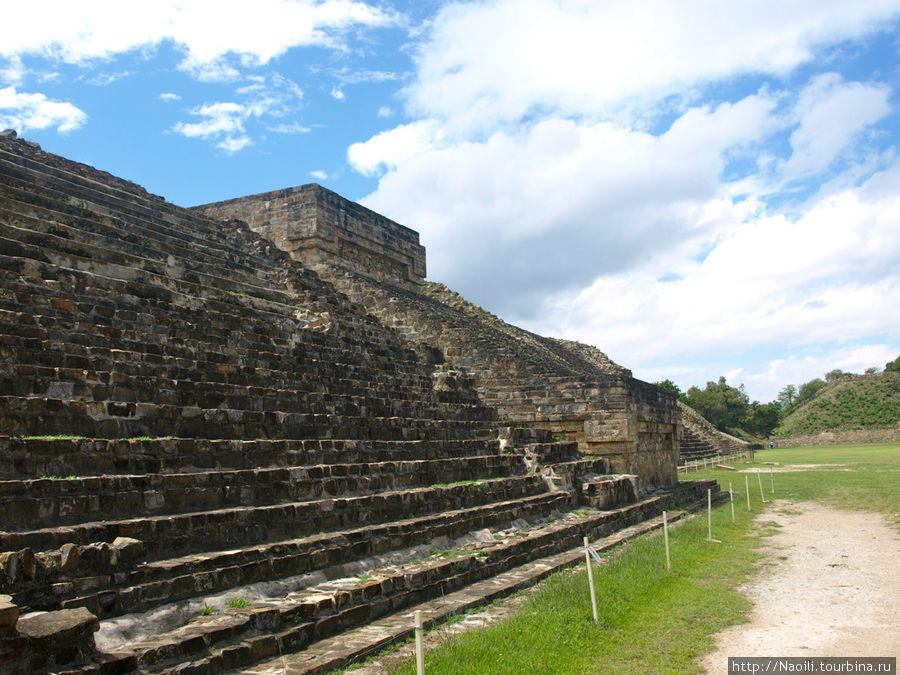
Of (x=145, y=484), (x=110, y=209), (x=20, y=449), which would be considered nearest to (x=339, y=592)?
(x=145, y=484)

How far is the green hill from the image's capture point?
54.5m

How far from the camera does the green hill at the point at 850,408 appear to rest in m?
54.5

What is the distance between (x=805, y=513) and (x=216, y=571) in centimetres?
1313

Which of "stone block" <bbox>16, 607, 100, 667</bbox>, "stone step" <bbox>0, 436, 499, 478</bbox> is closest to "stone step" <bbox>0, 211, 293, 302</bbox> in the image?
"stone step" <bbox>0, 436, 499, 478</bbox>

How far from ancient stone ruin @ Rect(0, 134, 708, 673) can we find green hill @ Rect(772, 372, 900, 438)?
47.4 metres

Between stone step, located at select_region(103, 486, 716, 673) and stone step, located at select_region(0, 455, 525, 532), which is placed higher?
stone step, located at select_region(0, 455, 525, 532)

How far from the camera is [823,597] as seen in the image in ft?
23.9

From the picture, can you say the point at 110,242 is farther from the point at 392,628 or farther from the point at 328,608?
the point at 392,628

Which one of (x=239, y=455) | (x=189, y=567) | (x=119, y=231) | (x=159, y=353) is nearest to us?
(x=189, y=567)

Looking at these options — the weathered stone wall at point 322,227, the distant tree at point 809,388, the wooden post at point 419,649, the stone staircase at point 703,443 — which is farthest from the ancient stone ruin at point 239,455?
the distant tree at point 809,388

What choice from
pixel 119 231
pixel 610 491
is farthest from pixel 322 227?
pixel 610 491

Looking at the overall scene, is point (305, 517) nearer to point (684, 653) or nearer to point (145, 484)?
point (145, 484)

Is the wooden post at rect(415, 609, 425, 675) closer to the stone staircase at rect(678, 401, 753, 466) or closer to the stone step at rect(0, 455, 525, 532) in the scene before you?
the stone step at rect(0, 455, 525, 532)

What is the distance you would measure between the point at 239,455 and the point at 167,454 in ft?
2.59
